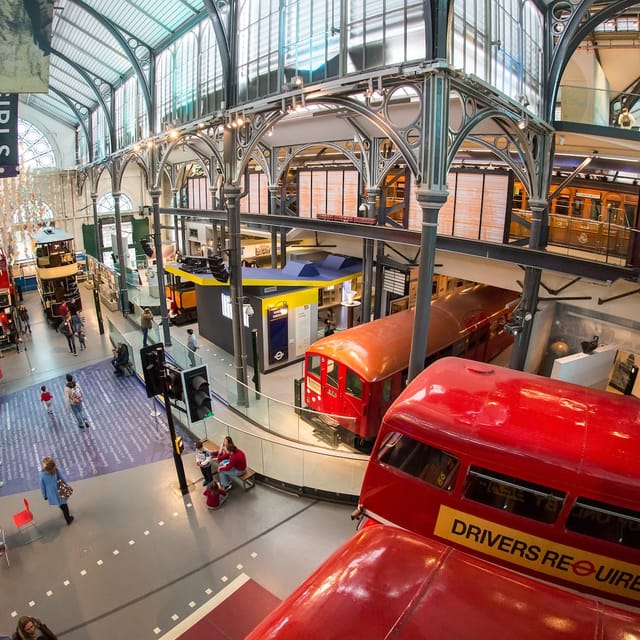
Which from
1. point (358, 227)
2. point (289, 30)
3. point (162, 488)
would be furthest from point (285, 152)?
point (162, 488)

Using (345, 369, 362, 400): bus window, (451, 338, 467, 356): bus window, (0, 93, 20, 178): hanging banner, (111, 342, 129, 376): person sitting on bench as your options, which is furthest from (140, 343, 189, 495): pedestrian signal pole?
(451, 338, 467, 356): bus window

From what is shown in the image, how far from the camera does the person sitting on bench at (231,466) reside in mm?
8383

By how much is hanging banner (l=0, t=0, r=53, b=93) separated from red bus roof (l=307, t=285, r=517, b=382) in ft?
23.6

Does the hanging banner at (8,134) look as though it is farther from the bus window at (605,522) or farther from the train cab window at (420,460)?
the bus window at (605,522)

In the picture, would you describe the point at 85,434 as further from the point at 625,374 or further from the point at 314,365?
the point at 625,374

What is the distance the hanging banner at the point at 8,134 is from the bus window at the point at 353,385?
736 cm

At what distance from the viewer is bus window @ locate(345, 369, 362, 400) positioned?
9711 millimetres

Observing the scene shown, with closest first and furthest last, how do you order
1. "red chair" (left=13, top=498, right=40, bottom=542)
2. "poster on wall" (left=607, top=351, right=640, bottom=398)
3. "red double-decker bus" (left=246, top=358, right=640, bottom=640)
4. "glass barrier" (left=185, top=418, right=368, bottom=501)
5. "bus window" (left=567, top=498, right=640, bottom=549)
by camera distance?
"red double-decker bus" (left=246, top=358, right=640, bottom=640) → "bus window" (left=567, top=498, right=640, bottom=549) → "red chair" (left=13, top=498, right=40, bottom=542) → "glass barrier" (left=185, top=418, right=368, bottom=501) → "poster on wall" (left=607, top=351, right=640, bottom=398)

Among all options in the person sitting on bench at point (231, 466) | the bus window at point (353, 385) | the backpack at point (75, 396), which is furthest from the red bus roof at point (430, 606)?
the backpack at point (75, 396)

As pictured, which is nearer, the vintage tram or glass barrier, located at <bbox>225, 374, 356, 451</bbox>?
glass barrier, located at <bbox>225, 374, 356, 451</bbox>

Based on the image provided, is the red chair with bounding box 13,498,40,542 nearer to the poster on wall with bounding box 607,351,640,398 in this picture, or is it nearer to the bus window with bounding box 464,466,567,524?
the bus window with bounding box 464,466,567,524

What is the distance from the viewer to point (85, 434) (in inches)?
434

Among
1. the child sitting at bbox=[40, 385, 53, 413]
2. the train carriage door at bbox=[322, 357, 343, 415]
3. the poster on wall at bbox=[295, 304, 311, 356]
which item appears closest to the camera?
the train carriage door at bbox=[322, 357, 343, 415]

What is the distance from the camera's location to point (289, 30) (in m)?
10.1
